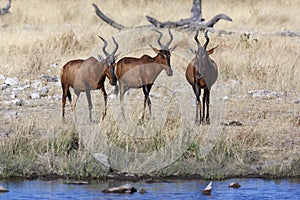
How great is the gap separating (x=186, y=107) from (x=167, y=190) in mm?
4841

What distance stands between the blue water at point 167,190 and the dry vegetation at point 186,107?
0.30m

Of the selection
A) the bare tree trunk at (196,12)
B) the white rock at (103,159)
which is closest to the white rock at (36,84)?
the white rock at (103,159)

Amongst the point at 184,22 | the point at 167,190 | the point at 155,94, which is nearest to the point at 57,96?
the point at 155,94

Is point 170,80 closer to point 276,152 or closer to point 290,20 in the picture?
point 276,152

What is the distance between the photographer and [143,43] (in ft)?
64.6

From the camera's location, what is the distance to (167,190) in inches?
364

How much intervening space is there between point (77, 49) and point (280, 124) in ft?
24.5

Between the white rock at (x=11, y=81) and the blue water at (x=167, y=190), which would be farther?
the white rock at (x=11, y=81)

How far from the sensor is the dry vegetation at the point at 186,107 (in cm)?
1005

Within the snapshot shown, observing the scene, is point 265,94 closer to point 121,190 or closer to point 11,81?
point 11,81

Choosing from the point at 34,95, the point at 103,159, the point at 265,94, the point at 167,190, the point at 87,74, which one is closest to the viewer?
the point at 167,190

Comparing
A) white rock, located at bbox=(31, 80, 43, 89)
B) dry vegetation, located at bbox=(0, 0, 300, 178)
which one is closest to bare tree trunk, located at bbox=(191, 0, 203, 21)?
dry vegetation, located at bbox=(0, 0, 300, 178)

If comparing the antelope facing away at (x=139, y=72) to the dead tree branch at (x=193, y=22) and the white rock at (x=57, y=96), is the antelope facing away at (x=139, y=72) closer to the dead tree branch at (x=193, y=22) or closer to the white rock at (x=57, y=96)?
the white rock at (x=57, y=96)

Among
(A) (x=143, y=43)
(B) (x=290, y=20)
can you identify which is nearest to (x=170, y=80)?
(A) (x=143, y=43)
